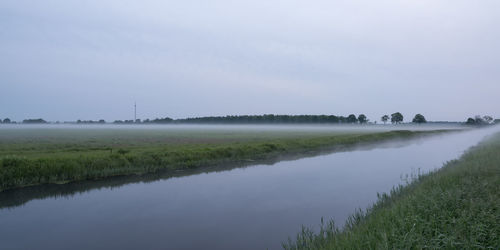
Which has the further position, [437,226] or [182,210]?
[182,210]

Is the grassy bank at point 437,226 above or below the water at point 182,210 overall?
above

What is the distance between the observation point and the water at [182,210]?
813 centimetres

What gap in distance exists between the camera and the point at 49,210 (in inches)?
420

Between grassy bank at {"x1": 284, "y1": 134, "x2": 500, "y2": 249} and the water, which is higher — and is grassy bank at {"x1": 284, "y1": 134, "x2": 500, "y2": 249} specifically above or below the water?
Result: above

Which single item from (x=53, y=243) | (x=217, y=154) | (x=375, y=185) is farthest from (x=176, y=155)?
(x=375, y=185)

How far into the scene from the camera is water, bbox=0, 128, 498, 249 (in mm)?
8133

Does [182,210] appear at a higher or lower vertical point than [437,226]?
lower

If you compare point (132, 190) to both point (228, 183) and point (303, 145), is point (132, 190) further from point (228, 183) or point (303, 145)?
point (303, 145)

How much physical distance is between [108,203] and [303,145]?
2506 centimetres

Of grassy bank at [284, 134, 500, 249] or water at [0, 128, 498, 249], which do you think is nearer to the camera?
grassy bank at [284, 134, 500, 249]

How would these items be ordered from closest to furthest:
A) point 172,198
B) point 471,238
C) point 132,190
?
point 471,238 < point 172,198 < point 132,190

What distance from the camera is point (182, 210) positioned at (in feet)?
35.7

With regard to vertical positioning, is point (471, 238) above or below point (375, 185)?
above

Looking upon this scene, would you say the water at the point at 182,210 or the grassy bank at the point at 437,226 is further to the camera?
the water at the point at 182,210
